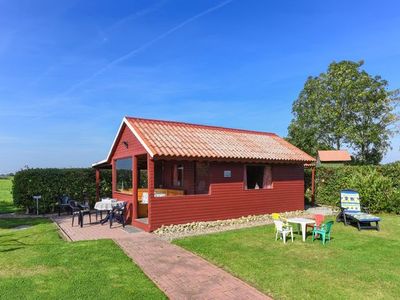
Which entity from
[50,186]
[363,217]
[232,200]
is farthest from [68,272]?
[50,186]

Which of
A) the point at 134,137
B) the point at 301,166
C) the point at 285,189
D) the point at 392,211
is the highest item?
the point at 134,137

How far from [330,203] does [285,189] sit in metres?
5.71

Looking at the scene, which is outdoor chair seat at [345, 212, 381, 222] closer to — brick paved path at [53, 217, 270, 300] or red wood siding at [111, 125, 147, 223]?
brick paved path at [53, 217, 270, 300]

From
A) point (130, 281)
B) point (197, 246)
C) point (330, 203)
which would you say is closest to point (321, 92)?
point (330, 203)

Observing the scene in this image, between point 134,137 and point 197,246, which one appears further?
point 134,137

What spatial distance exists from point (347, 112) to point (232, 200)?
3211cm

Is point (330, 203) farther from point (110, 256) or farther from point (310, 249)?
point (110, 256)

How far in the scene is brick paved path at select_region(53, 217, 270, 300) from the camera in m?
6.07

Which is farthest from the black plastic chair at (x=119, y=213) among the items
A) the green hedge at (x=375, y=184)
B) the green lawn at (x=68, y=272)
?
the green hedge at (x=375, y=184)

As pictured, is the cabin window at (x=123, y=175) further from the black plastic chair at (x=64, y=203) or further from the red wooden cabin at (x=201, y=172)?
the black plastic chair at (x=64, y=203)

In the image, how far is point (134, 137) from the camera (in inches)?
549

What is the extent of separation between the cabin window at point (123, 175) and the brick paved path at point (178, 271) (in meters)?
4.77

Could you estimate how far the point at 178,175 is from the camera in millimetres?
16766

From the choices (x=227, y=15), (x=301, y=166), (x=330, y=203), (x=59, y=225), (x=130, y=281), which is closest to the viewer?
(x=130, y=281)
